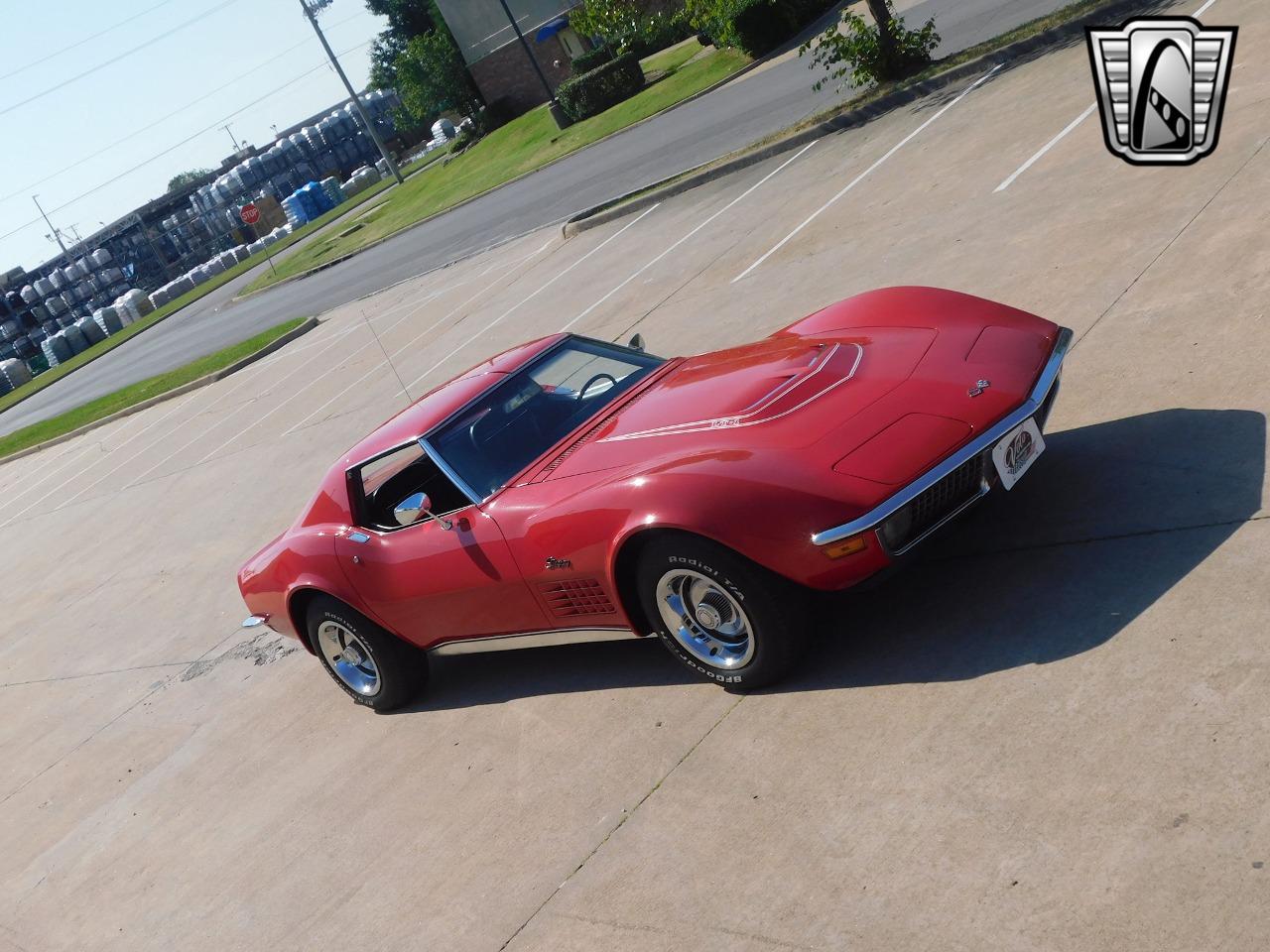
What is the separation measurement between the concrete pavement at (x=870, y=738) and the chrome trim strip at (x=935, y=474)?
272 millimetres

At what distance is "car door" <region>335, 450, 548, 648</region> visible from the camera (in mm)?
5578

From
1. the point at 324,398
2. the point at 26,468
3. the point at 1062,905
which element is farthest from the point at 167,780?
the point at 26,468

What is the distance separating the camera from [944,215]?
10.6 metres

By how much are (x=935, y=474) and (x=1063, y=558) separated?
763mm

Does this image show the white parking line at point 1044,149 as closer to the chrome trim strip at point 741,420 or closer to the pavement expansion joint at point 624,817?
the chrome trim strip at point 741,420

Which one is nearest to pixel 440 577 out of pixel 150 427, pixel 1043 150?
pixel 1043 150

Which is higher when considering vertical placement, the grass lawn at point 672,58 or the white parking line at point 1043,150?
the grass lawn at point 672,58

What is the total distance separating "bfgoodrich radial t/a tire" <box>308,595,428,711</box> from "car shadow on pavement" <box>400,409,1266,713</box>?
0.92 meters

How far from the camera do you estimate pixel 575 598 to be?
17.4 feet

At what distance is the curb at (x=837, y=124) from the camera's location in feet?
50.4

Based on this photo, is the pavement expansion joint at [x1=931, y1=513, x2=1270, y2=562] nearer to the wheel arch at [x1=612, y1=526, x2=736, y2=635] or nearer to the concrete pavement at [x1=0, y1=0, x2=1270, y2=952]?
the concrete pavement at [x1=0, y1=0, x2=1270, y2=952]

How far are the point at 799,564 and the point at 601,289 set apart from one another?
10.7 m

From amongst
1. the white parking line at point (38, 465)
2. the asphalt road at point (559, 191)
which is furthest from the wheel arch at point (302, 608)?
the white parking line at point (38, 465)

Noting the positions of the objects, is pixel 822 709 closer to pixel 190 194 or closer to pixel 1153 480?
pixel 1153 480
